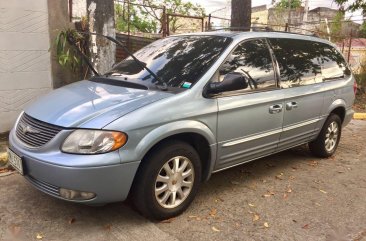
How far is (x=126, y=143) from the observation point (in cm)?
318

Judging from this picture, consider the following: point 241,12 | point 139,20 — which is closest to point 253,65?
point 241,12

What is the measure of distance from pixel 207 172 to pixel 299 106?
1.59 meters

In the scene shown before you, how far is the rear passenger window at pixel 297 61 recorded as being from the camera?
4691 mm

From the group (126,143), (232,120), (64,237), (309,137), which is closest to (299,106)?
(309,137)

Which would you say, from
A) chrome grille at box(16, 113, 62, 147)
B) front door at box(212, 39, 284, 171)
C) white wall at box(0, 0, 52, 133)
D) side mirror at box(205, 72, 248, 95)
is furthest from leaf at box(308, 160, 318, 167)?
white wall at box(0, 0, 52, 133)

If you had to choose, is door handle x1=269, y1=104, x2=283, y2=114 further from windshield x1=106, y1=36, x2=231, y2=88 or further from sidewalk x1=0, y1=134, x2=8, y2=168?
sidewalk x1=0, y1=134, x2=8, y2=168

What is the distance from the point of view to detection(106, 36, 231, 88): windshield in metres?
3.90

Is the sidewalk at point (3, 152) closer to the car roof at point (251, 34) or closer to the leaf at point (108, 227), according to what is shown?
the leaf at point (108, 227)

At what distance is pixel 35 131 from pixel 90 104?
0.51 meters

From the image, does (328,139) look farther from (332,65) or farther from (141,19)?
(141,19)

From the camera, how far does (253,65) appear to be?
4340 mm

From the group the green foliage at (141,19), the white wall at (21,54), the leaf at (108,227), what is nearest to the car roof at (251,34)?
the leaf at (108,227)

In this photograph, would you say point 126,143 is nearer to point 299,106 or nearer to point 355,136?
point 299,106

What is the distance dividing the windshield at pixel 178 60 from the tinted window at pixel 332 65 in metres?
1.85
